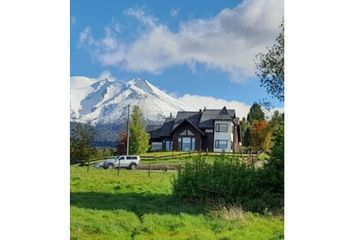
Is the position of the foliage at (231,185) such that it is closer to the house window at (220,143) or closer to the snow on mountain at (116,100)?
the house window at (220,143)

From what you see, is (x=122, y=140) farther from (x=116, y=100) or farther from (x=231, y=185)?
(x=231, y=185)

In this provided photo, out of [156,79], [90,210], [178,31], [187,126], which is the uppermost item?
[178,31]

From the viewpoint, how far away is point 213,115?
3.63m

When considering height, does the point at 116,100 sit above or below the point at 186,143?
above

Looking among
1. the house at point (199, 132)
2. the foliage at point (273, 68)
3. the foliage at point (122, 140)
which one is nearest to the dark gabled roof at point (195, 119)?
the house at point (199, 132)

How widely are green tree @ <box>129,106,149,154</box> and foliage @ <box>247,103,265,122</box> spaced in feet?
1.72

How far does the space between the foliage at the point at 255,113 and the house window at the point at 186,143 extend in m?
0.30

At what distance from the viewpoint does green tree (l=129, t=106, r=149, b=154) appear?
12.1 feet

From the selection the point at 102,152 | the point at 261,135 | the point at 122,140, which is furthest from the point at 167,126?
the point at 261,135

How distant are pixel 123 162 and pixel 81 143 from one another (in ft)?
0.76
